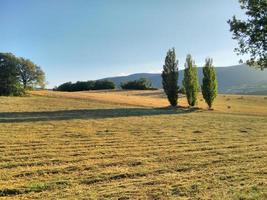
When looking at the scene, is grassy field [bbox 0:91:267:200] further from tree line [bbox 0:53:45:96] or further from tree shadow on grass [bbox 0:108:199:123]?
tree line [bbox 0:53:45:96]

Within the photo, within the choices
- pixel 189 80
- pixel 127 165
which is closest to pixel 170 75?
pixel 189 80

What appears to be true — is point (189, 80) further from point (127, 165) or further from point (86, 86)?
point (86, 86)

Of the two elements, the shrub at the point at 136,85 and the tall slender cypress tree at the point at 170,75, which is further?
the shrub at the point at 136,85

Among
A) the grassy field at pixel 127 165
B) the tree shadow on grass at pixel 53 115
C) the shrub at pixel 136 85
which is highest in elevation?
the shrub at pixel 136 85

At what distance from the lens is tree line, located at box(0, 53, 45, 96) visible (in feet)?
189

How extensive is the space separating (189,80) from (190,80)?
0.14m

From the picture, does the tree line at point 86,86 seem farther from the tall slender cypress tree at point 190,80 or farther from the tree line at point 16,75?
the tall slender cypress tree at point 190,80

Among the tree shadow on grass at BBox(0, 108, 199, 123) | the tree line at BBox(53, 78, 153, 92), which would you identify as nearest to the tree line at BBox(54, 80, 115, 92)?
the tree line at BBox(53, 78, 153, 92)

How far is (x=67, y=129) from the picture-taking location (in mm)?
22172

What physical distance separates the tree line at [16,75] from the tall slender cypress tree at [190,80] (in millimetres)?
23944

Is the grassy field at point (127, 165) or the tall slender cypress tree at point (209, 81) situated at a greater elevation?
the tall slender cypress tree at point (209, 81)

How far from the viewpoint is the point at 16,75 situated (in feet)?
214

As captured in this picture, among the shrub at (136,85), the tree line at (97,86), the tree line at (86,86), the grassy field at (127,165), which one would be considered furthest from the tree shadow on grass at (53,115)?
the shrub at (136,85)

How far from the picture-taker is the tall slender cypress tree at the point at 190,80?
53.6 meters
